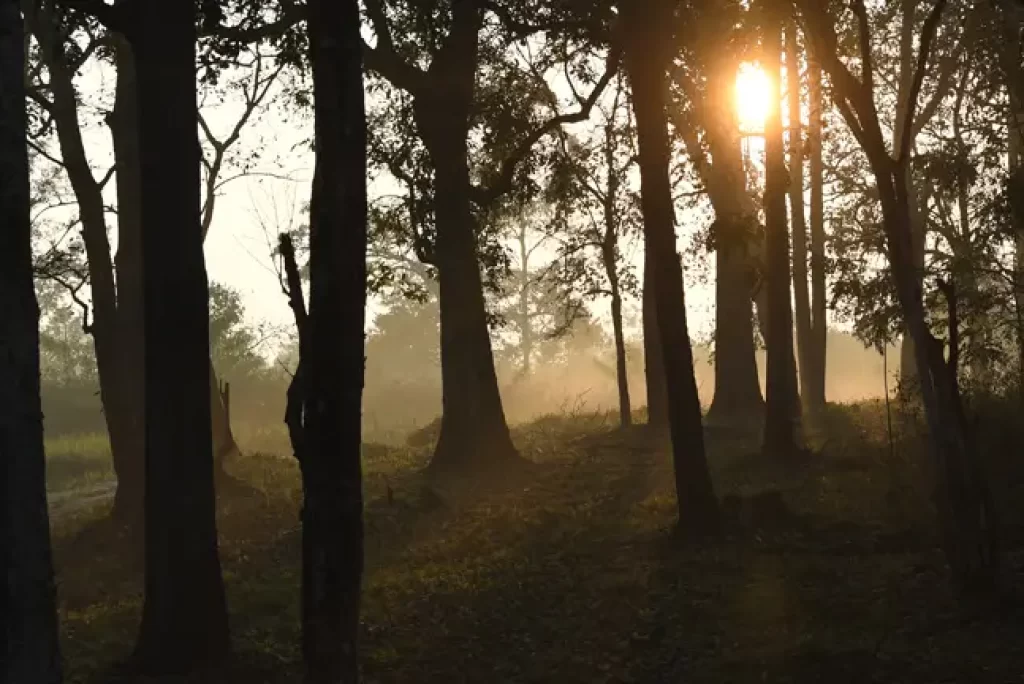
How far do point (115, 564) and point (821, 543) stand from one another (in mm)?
11432

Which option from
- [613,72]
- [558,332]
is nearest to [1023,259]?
[558,332]

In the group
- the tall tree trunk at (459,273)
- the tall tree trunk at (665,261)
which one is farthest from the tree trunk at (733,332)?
the tall tree trunk at (665,261)

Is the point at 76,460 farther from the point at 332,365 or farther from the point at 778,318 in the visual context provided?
the point at 332,365

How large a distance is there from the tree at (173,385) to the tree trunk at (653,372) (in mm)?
15907

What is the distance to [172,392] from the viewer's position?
8.79 metres

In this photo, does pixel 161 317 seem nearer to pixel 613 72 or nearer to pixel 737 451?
→ pixel 613 72

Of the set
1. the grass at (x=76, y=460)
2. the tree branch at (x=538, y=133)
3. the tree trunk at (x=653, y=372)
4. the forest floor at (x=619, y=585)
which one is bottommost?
the forest floor at (x=619, y=585)

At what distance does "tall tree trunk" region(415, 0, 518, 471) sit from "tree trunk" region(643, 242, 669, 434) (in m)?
5.08

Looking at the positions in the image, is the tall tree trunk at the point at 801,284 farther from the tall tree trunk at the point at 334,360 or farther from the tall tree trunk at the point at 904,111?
the tall tree trunk at the point at 334,360

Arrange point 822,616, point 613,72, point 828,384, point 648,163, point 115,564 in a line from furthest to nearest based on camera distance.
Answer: point 828,384, point 613,72, point 115,564, point 648,163, point 822,616

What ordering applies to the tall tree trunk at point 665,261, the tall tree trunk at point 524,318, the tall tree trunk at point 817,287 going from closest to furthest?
the tall tree trunk at point 665,261 < the tall tree trunk at point 817,287 < the tall tree trunk at point 524,318

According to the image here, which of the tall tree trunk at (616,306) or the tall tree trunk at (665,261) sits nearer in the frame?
the tall tree trunk at (665,261)

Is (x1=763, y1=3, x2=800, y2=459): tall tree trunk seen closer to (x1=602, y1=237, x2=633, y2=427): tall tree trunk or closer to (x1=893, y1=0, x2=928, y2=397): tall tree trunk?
(x1=602, y1=237, x2=633, y2=427): tall tree trunk

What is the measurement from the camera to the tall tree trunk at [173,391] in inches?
344
